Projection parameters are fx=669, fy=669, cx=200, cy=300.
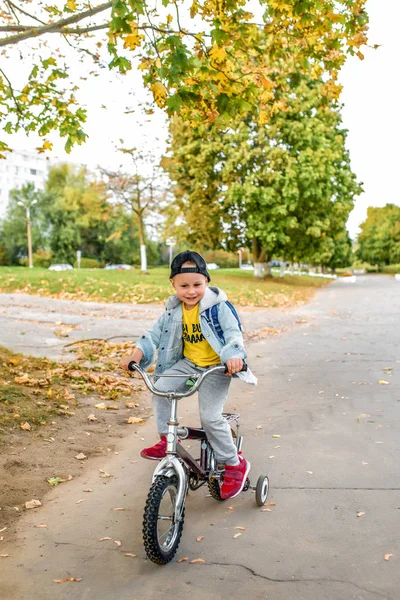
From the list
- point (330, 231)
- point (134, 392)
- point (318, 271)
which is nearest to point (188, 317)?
point (134, 392)

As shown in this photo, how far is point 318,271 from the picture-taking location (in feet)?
329

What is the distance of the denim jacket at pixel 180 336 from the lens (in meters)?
4.05

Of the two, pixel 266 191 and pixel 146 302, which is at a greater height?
pixel 266 191

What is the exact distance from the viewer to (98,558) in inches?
145

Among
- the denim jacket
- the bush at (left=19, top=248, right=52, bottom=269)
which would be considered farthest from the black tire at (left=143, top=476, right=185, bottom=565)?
the bush at (left=19, top=248, right=52, bottom=269)

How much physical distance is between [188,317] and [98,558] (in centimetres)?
150

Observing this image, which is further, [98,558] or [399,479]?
[399,479]

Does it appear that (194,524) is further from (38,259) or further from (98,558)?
(38,259)

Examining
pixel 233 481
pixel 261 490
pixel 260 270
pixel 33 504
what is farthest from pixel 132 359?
pixel 260 270

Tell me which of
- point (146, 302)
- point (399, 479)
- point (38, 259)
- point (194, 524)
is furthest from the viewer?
point (38, 259)

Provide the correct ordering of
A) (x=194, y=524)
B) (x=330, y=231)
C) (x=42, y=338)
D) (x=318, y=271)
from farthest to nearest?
(x=318, y=271)
(x=330, y=231)
(x=42, y=338)
(x=194, y=524)

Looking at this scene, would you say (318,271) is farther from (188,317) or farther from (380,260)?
(188,317)

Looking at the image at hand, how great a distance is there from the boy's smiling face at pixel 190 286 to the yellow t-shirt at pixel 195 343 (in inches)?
3.0

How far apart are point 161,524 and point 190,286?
141cm
